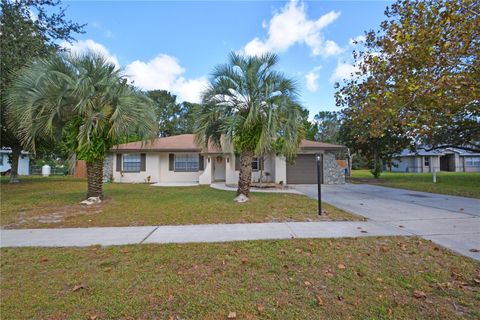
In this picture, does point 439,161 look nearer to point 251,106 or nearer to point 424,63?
point 424,63

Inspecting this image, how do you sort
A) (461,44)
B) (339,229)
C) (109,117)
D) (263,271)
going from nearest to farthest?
1. (263,271)
2. (339,229)
3. (461,44)
4. (109,117)

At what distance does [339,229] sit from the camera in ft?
18.8

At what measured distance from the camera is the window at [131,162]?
730 inches

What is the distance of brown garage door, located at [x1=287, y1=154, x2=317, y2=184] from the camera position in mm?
17562

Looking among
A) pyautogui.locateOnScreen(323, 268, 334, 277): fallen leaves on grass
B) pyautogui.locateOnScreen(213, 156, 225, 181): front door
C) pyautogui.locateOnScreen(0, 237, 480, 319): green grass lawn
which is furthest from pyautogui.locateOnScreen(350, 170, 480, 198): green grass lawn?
pyautogui.locateOnScreen(323, 268, 334, 277): fallen leaves on grass

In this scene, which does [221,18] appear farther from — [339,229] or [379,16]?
[339,229]

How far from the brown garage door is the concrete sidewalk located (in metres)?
11.4

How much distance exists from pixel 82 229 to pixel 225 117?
594cm

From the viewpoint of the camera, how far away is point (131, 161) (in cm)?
1858

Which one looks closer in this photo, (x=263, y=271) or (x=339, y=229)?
(x=263, y=271)

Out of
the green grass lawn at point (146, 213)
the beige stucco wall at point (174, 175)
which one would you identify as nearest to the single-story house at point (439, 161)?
the beige stucco wall at point (174, 175)

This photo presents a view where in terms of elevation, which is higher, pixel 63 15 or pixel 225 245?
pixel 63 15

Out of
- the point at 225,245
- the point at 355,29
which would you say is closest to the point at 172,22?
the point at 355,29

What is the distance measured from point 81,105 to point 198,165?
432 inches
